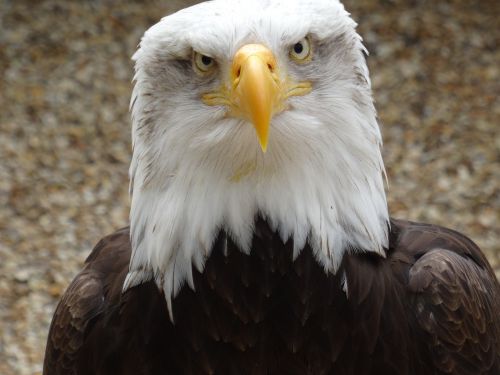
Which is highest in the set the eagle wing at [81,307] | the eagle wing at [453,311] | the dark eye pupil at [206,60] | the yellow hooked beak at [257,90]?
the dark eye pupil at [206,60]

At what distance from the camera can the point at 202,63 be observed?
104 inches

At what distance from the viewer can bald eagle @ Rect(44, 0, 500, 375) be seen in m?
2.61

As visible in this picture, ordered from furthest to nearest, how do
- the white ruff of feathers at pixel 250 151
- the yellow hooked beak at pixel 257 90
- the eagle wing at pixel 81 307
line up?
the eagle wing at pixel 81 307 < the white ruff of feathers at pixel 250 151 < the yellow hooked beak at pixel 257 90

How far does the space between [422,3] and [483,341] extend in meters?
4.42

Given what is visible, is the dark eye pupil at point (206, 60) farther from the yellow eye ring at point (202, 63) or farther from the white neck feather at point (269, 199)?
the white neck feather at point (269, 199)

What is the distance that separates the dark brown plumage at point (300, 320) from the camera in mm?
2750

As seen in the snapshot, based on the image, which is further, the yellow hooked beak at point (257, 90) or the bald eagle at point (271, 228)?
the bald eagle at point (271, 228)

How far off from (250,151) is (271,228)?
25cm

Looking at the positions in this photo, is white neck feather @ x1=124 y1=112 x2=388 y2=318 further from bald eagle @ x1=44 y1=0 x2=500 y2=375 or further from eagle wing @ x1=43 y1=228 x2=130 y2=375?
eagle wing @ x1=43 y1=228 x2=130 y2=375

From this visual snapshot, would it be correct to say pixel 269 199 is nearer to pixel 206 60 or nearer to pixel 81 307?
pixel 206 60

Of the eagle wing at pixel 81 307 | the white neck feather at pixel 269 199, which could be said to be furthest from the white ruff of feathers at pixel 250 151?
the eagle wing at pixel 81 307

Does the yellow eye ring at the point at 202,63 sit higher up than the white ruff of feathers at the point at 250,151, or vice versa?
the yellow eye ring at the point at 202,63

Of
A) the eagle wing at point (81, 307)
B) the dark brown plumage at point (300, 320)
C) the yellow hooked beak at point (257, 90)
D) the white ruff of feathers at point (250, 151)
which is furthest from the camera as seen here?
the eagle wing at point (81, 307)

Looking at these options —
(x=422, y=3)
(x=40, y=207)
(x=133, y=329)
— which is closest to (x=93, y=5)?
(x=40, y=207)
